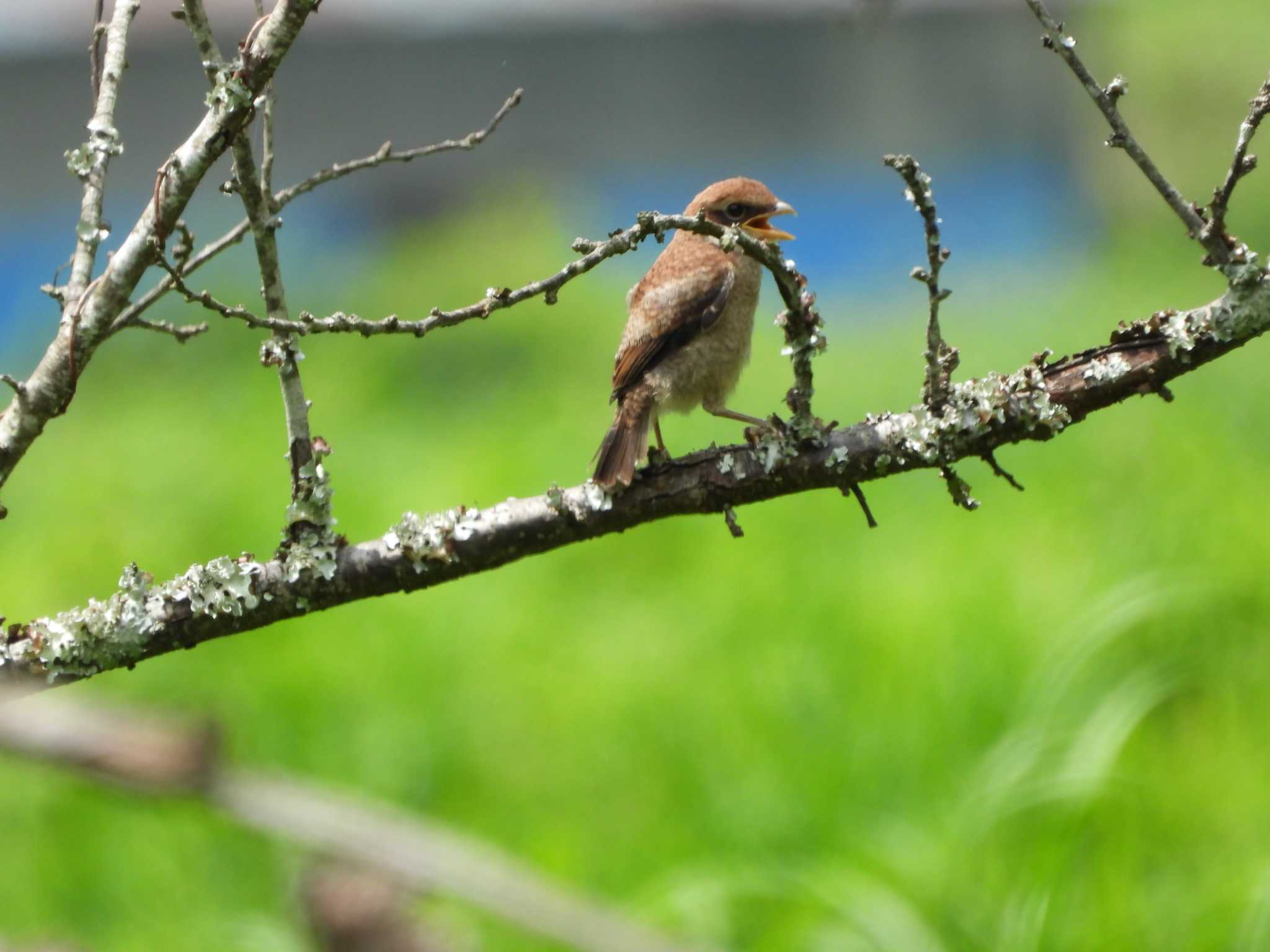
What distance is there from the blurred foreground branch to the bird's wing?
5.34 feet

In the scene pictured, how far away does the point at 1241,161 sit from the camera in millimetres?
1966

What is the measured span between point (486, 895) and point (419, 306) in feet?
28.2

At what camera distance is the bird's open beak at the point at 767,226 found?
323 cm

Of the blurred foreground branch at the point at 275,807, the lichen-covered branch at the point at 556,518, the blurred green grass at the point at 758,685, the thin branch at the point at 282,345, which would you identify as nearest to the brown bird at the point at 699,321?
the lichen-covered branch at the point at 556,518

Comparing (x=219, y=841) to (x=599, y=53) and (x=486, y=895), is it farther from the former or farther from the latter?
(x=599, y=53)

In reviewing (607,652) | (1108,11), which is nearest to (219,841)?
(607,652)

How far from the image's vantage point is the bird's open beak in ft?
10.6

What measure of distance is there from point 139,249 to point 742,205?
170cm

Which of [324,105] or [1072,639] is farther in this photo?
[324,105]

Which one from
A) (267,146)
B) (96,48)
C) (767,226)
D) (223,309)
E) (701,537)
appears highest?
(701,537)

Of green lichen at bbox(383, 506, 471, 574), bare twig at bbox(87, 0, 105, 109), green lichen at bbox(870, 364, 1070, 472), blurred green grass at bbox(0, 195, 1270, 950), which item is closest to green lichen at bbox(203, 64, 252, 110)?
bare twig at bbox(87, 0, 105, 109)

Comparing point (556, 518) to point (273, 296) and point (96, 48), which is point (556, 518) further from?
point (96, 48)

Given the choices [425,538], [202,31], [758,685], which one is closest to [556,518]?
[425,538]

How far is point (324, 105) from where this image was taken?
10969 mm
